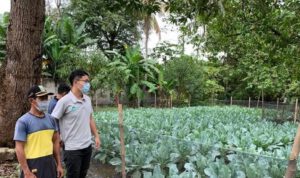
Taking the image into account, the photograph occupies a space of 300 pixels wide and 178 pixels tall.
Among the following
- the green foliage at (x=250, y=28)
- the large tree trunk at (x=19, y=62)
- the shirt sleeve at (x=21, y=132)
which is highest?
the green foliage at (x=250, y=28)

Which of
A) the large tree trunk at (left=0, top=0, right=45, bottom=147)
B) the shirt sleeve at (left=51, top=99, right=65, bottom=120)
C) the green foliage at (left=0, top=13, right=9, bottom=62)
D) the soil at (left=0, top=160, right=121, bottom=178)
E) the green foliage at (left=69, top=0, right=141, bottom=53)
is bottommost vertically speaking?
the soil at (left=0, top=160, right=121, bottom=178)

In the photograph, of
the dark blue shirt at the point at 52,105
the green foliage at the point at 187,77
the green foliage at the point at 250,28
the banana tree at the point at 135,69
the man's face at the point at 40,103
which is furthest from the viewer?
the green foliage at the point at 187,77

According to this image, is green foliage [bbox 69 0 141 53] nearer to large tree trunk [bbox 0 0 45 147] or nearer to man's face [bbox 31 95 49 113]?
large tree trunk [bbox 0 0 45 147]

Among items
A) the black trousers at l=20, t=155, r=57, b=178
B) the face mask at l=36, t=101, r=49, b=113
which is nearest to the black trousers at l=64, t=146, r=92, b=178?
the black trousers at l=20, t=155, r=57, b=178

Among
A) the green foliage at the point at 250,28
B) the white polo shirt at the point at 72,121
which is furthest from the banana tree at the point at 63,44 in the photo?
the white polo shirt at the point at 72,121

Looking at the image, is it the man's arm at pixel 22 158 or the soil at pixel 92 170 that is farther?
the soil at pixel 92 170

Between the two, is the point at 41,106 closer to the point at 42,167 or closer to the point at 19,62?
the point at 42,167

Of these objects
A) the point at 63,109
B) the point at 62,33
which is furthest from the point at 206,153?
the point at 62,33

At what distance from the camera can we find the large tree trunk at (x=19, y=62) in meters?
6.96

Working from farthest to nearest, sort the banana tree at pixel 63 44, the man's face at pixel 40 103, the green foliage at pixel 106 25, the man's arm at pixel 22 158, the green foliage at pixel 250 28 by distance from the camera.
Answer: the green foliage at pixel 106 25
the banana tree at pixel 63 44
the green foliage at pixel 250 28
the man's face at pixel 40 103
the man's arm at pixel 22 158

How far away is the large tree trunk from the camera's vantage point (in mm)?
6961

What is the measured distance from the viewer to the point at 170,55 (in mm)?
32406

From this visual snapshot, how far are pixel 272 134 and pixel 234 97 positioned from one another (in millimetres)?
29639

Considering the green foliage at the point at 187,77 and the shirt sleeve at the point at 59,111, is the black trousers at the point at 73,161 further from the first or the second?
the green foliage at the point at 187,77
